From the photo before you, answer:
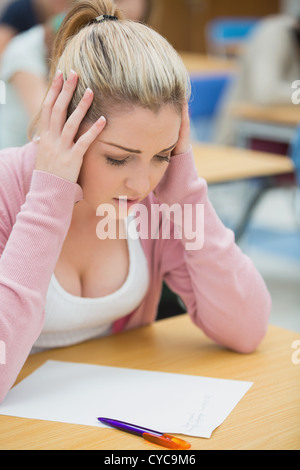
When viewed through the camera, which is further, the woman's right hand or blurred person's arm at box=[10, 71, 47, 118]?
blurred person's arm at box=[10, 71, 47, 118]

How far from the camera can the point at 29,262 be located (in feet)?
3.23

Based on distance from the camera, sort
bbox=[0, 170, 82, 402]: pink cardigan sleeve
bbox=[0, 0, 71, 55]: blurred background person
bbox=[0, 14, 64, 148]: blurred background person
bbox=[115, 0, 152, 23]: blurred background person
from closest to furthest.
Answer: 1. bbox=[0, 170, 82, 402]: pink cardigan sleeve
2. bbox=[0, 14, 64, 148]: blurred background person
3. bbox=[115, 0, 152, 23]: blurred background person
4. bbox=[0, 0, 71, 55]: blurred background person

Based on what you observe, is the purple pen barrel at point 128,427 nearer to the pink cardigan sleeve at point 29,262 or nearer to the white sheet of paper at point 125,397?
the white sheet of paper at point 125,397

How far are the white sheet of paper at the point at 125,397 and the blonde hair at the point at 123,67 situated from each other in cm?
39

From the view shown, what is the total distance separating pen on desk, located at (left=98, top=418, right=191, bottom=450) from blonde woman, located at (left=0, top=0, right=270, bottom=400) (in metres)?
0.18

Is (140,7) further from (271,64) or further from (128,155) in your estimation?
(128,155)

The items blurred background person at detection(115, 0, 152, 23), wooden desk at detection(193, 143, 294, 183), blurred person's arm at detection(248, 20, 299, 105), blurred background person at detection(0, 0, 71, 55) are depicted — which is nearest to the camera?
wooden desk at detection(193, 143, 294, 183)

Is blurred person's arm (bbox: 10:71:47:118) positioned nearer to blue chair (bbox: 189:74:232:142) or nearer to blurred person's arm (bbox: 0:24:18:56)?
blurred person's arm (bbox: 0:24:18:56)

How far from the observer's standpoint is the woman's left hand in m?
1.09

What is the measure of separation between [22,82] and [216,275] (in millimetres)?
1667

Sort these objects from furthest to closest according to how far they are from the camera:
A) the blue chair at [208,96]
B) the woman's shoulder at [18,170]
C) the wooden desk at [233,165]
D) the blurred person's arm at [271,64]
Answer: the blurred person's arm at [271,64]
the blue chair at [208,96]
the wooden desk at [233,165]
the woman's shoulder at [18,170]

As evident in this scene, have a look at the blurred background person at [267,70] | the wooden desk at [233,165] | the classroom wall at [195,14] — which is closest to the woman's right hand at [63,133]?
the wooden desk at [233,165]

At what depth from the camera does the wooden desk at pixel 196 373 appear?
876 millimetres

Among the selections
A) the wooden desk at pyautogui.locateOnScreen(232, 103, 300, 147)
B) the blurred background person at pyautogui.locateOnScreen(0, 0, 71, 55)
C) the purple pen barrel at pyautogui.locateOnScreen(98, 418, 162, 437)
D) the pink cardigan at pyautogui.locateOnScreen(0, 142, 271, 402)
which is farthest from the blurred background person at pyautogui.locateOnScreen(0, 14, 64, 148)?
the purple pen barrel at pyautogui.locateOnScreen(98, 418, 162, 437)
